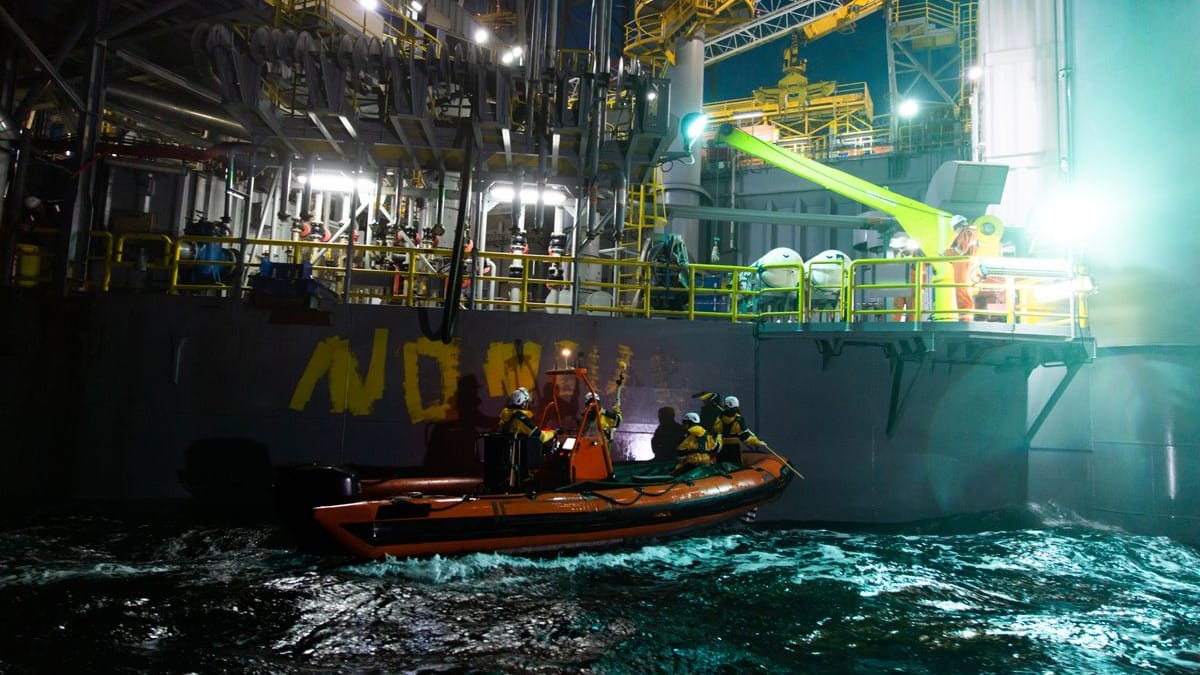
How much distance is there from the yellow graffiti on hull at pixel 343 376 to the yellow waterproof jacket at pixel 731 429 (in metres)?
5.48

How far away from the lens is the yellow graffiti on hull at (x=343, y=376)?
10406 mm

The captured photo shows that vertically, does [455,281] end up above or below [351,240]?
below

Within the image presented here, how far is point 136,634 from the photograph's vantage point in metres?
5.36

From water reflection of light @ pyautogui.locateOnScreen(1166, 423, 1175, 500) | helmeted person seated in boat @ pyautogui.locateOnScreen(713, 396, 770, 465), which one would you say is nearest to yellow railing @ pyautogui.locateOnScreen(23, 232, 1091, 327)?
helmeted person seated in boat @ pyautogui.locateOnScreen(713, 396, 770, 465)

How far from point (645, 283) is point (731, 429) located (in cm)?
354

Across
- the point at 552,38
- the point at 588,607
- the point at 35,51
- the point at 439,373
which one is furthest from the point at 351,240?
the point at 552,38

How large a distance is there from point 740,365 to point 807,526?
9.19 ft

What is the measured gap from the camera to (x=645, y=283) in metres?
12.1

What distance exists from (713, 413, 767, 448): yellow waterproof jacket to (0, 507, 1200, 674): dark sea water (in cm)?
150

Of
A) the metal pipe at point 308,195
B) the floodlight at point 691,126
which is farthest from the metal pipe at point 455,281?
the metal pipe at point 308,195

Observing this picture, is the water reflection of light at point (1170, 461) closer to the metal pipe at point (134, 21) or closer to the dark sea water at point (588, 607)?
the dark sea water at point (588, 607)

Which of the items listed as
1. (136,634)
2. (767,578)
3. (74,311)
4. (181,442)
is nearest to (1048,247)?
(767,578)

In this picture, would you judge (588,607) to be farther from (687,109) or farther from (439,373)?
(687,109)

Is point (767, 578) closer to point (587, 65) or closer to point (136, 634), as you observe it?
point (136, 634)
